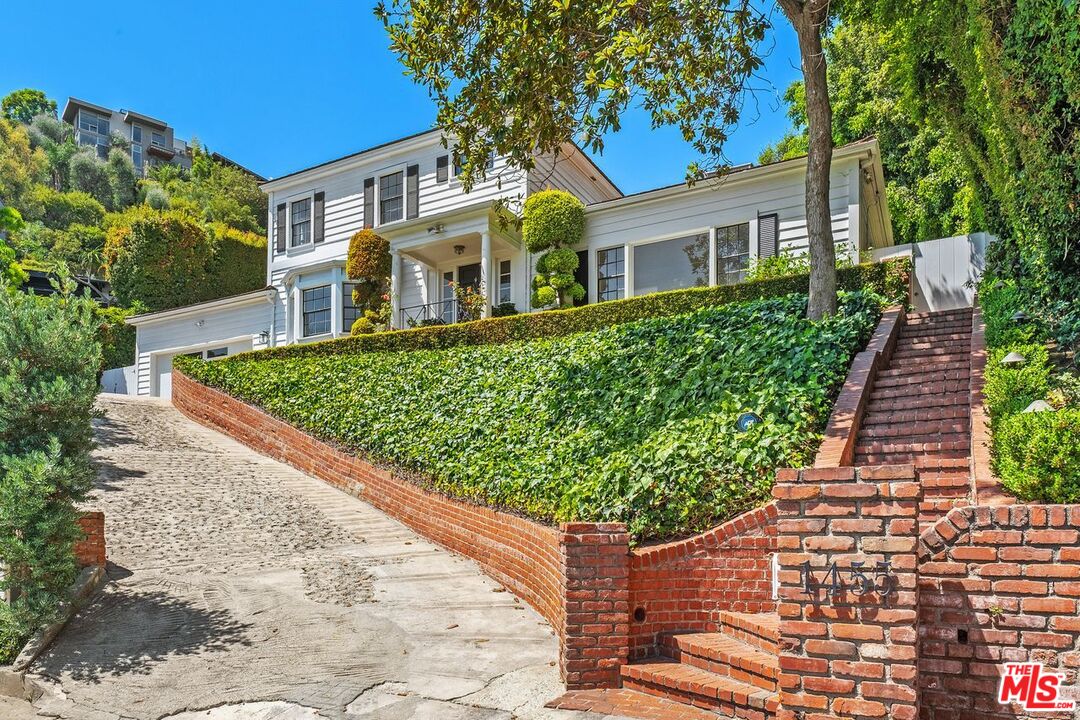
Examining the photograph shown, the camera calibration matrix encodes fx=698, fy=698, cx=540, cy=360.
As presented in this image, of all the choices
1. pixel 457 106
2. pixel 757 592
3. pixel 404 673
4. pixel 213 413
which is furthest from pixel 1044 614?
pixel 213 413

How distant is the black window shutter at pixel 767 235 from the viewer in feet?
49.5

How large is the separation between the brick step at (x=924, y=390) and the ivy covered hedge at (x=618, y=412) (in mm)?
480

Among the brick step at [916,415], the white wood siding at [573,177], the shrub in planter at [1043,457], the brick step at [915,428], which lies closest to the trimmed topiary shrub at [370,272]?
the white wood siding at [573,177]

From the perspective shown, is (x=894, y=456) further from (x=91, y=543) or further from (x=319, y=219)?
(x=319, y=219)

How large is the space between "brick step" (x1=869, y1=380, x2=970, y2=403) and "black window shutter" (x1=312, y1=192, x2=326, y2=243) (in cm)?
1840

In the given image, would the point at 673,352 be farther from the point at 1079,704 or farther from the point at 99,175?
the point at 99,175

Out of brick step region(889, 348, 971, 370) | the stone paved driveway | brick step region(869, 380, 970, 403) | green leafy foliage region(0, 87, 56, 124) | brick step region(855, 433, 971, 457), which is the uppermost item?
green leafy foliage region(0, 87, 56, 124)

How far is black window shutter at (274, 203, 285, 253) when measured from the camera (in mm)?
23141

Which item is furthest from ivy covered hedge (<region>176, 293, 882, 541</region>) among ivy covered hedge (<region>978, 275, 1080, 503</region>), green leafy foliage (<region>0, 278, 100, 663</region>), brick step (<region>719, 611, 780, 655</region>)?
green leafy foliage (<region>0, 278, 100, 663</region>)

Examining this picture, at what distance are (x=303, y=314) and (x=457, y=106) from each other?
1261cm

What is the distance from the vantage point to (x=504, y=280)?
19000 mm

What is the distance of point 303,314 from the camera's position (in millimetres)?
21562

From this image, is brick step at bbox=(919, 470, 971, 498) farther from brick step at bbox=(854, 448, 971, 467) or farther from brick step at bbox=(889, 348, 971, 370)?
brick step at bbox=(889, 348, 971, 370)

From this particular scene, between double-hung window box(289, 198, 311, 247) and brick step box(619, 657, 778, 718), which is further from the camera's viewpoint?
double-hung window box(289, 198, 311, 247)
